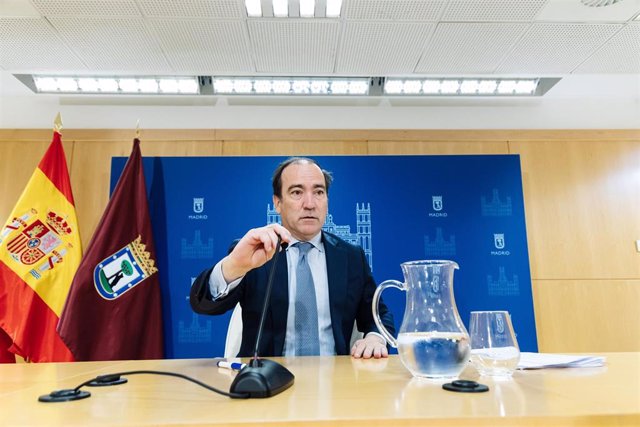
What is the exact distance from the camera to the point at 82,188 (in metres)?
2.93

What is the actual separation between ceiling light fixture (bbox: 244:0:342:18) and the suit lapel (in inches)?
49.1

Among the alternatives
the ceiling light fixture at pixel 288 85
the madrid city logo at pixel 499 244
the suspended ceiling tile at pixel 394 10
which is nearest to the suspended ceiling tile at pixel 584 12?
the suspended ceiling tile at pixel 394 10

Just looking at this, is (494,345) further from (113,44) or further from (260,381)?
(113,44)

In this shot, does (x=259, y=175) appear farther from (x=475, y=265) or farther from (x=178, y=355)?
(x=475, y=265)

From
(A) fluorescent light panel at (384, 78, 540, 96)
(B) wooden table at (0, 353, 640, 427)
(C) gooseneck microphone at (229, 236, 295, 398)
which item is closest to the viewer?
(B) wooden table at (0, 353, 640, 427)

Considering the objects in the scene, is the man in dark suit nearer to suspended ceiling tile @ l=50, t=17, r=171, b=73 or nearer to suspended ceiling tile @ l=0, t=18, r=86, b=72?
suspended ceiling tile @ l=50, t=17, r=171, b=73

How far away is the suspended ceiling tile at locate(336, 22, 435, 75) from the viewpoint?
2359 mm

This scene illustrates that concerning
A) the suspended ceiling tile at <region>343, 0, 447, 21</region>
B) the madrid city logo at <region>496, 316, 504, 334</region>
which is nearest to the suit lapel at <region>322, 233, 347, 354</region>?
the madrid city logo at <region>496, 316, 504, 334</region>

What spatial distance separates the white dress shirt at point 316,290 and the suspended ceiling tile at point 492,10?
1411 mm

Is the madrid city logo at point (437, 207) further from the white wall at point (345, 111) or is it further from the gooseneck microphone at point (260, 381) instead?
the gooseneck microphone at point (260, 381)

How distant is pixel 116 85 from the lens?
2979mm

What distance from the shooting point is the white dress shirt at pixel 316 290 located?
1.29 m

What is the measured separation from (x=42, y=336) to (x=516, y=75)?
3.36m

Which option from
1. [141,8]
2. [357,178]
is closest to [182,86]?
[141,8]
